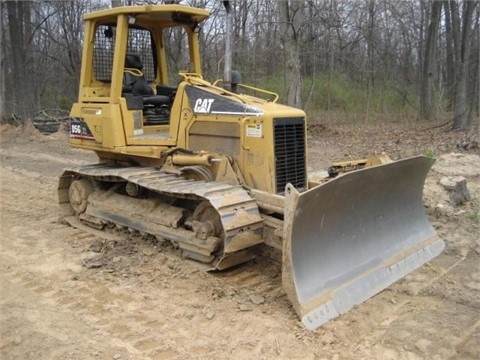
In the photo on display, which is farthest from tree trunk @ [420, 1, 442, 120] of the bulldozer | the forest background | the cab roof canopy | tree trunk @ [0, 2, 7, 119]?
tree trunk @ [0, 2, 7, 119]

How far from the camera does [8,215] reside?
23.6 feet

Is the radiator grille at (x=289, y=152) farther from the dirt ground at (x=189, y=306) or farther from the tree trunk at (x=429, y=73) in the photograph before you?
the tree trunk at (x=429, y=73)

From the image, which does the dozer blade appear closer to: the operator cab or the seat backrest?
the operator cab

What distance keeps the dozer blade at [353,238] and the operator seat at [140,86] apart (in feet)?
8.94

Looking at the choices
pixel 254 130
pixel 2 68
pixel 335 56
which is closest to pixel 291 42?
pixel 335 56

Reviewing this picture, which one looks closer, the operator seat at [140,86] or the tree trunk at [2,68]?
the operator seat at [140,86]

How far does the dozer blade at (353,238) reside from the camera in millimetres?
4188

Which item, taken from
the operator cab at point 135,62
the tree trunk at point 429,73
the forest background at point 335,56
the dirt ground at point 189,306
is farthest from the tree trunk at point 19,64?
the tree trunk at point 429,73

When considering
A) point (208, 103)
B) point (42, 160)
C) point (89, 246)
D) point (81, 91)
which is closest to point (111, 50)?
point (81, 91)

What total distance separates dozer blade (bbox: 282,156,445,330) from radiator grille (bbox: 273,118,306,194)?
2.47ft

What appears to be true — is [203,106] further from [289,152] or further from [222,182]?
[289,152]

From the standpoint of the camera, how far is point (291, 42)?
13.8 meters

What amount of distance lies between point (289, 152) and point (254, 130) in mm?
440

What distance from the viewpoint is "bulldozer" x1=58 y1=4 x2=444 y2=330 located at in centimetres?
450
